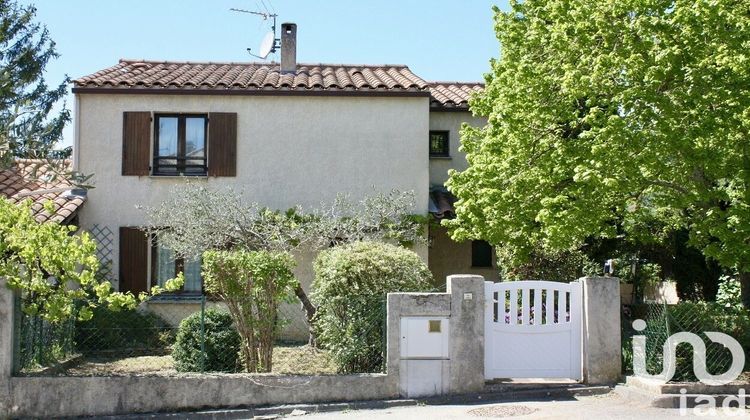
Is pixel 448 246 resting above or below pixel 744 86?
below

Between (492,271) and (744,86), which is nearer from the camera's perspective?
(744,86)

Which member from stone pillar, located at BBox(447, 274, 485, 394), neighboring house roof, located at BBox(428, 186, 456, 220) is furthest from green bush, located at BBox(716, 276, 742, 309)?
stone pillar, located at BBox(447, 274, 485, 394)

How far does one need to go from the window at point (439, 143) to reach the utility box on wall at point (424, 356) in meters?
8.17

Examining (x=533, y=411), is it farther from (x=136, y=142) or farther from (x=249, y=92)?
(x=136, y=142)

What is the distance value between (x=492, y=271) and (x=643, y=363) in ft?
24.8

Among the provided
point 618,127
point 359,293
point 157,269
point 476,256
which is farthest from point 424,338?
point 476,256

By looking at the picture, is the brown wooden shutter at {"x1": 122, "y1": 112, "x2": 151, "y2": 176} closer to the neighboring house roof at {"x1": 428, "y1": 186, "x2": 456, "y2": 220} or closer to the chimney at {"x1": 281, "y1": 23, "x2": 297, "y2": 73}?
the chimney at {"x1": 281, "y1": 23, "x2": 297, "y2": 73}

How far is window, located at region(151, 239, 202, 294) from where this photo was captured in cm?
1695

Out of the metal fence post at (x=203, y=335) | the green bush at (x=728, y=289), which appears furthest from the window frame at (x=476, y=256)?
the metal fence post at (x=203, y=335)

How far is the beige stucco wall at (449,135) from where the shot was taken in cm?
1883

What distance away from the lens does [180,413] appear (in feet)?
35.0

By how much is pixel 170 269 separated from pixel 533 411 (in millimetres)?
9276

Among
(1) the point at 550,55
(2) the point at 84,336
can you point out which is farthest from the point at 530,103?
(2) the point at 84,336

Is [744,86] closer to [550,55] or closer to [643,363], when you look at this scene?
[550,55]
